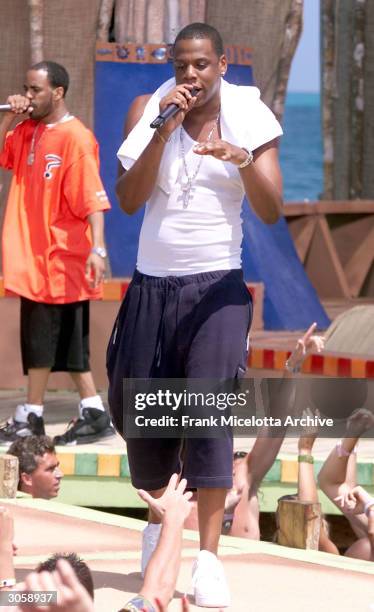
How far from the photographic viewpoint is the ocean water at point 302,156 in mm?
77875

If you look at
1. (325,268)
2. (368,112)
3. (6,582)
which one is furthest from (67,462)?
(368,112)

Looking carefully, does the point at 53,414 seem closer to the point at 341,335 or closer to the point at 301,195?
the point at 341,335

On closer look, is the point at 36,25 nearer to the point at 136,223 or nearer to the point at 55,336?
the point at 136,223

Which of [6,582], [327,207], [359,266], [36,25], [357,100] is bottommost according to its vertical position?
[359,266]

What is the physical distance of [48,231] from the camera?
8.46 meters

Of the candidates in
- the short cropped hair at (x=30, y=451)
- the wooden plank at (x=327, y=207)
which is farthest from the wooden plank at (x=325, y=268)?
the short cropped hair at (x=30, y=451)

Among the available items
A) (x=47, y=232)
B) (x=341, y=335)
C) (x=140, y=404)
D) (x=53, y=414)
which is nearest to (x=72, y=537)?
(x=140, y=404)

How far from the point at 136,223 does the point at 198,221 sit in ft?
16.8

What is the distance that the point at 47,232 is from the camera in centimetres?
846

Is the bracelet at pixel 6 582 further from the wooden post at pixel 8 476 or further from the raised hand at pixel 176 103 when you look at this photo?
the wooden post at pixel 8 476

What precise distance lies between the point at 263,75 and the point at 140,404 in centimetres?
592

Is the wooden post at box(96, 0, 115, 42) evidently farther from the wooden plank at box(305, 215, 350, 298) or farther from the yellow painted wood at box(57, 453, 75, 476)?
the wooden plank at box(305, 215, 350, 298)

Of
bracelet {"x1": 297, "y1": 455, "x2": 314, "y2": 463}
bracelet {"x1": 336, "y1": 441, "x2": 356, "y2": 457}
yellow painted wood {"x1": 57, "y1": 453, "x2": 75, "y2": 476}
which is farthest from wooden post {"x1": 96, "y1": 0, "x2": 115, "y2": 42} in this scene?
bracelet {"x1": 297, "y1": 455, "x2": 314, "y2": 463}

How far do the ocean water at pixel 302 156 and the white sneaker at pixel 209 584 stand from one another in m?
61.5
